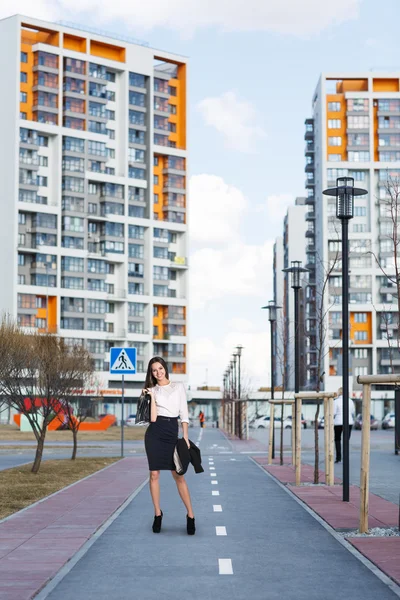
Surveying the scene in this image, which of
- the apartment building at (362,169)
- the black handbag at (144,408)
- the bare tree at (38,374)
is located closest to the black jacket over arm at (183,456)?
the black handbag at (144,408)

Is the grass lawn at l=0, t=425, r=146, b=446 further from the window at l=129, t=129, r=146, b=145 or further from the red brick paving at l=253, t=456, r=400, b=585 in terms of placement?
the window at l=129, t=129, r=146, b=145

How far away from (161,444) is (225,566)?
2.50 m

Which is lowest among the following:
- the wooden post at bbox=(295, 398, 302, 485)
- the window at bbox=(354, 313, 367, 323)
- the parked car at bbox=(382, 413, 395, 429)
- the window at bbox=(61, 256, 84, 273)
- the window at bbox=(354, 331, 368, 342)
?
the parked car at bbox=(382, 413, 395, 429)

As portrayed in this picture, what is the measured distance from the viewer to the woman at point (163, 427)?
11281mm

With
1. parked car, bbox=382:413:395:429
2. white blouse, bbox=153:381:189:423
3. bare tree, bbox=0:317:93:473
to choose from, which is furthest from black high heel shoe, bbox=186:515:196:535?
parked car, bbox=382:413:395:429

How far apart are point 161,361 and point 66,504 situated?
191 inches

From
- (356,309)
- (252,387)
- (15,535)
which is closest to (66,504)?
(15,535)

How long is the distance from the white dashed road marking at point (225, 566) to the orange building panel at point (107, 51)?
11241 cm

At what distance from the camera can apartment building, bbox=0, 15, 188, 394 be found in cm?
10912

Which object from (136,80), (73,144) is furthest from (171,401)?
(136,80)

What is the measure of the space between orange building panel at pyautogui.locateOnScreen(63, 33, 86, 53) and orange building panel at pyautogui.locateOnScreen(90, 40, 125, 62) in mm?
1680

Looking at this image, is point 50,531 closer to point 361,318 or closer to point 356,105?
point 361,318

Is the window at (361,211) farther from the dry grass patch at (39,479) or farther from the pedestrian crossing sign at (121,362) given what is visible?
the pedestrian crossing sign at (121,362)

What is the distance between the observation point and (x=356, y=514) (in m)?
13.6
